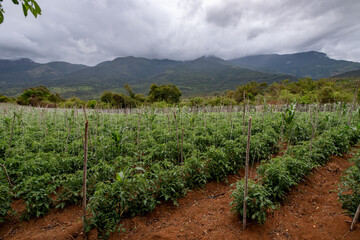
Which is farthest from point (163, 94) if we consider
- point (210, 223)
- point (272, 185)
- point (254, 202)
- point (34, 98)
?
point (254, 202)

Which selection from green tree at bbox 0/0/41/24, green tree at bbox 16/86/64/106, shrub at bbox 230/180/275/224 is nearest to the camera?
green tree at bbox 0/0/41/24

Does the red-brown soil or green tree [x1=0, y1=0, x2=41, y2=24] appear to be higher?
green tree [x1=0, y1=0, x2=41, y2=24]

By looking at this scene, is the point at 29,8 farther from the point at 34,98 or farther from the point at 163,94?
the point at 34,98

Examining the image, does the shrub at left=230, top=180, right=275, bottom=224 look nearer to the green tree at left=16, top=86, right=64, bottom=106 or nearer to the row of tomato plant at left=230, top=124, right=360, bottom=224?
the row of tomato plant at left=230, top=124, right=360, bottom=224

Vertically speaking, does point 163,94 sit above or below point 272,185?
above

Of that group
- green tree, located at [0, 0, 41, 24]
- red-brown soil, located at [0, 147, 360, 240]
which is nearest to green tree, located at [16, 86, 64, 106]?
red-brown soil, located at [0, 147, 360, 240]

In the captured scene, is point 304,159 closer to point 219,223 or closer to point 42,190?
point 219,223

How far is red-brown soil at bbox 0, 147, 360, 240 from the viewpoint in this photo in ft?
7.89

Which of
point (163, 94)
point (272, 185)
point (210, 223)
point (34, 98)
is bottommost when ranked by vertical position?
point (210, 223)

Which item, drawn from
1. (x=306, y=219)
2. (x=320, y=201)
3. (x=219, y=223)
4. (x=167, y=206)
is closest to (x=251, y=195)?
(x=219, y=223)

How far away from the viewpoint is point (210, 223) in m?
2.70

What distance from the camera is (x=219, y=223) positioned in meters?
2.69

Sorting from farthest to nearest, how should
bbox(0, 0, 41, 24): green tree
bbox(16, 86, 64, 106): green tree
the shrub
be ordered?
bbox(16, 86, 64, 106): green tree → the shrub → bbox(0, 0, 41, 24): green tree

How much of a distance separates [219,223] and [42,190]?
2.90m
